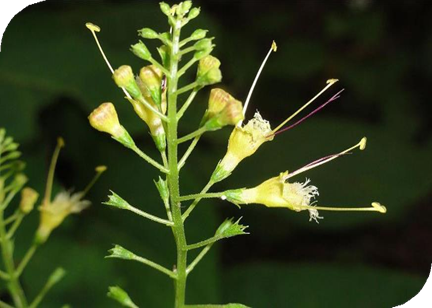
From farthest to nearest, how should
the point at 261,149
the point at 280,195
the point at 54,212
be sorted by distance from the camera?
the point at 261,149 < the point at 54,212 < the point at 280,195

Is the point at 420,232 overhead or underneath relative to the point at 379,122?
underneath

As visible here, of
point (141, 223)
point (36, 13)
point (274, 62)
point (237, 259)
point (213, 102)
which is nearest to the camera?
point (213, 102)

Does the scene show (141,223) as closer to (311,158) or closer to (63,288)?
(63,288)

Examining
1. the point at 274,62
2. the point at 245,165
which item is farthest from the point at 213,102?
the point at 274,62

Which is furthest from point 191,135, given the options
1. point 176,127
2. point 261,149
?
point 261,149

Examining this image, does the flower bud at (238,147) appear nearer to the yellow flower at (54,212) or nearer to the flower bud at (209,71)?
the flower bud at (209,71)

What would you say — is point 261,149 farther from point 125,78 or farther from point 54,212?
point 125,78
